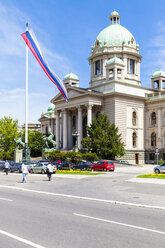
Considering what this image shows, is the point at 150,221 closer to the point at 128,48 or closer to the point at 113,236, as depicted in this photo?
the point at 113,236

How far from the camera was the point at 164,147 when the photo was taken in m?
68.1

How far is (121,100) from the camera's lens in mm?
67688

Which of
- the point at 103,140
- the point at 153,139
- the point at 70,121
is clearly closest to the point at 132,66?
the point at 153,139

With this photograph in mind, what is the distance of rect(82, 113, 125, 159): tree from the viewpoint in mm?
57125

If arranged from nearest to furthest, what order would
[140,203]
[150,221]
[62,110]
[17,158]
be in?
[150,221] → [140,203] → [17,158] → [62,110]

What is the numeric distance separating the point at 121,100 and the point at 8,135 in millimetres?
28851

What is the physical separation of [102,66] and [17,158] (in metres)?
33.8

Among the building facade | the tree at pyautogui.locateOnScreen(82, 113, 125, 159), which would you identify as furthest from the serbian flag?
the building facade

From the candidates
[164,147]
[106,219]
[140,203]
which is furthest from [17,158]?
[106,219]

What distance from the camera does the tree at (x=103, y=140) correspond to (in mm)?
57125

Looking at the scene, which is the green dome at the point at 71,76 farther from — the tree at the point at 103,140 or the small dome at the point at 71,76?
the tree at the point at 103,140

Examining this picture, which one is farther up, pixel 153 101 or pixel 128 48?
pixel 128 48

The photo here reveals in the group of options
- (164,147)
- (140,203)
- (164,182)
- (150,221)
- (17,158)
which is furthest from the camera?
(164,147)

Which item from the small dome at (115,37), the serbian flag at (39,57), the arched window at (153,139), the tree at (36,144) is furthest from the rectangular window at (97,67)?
the serbian flag at (39,57)
